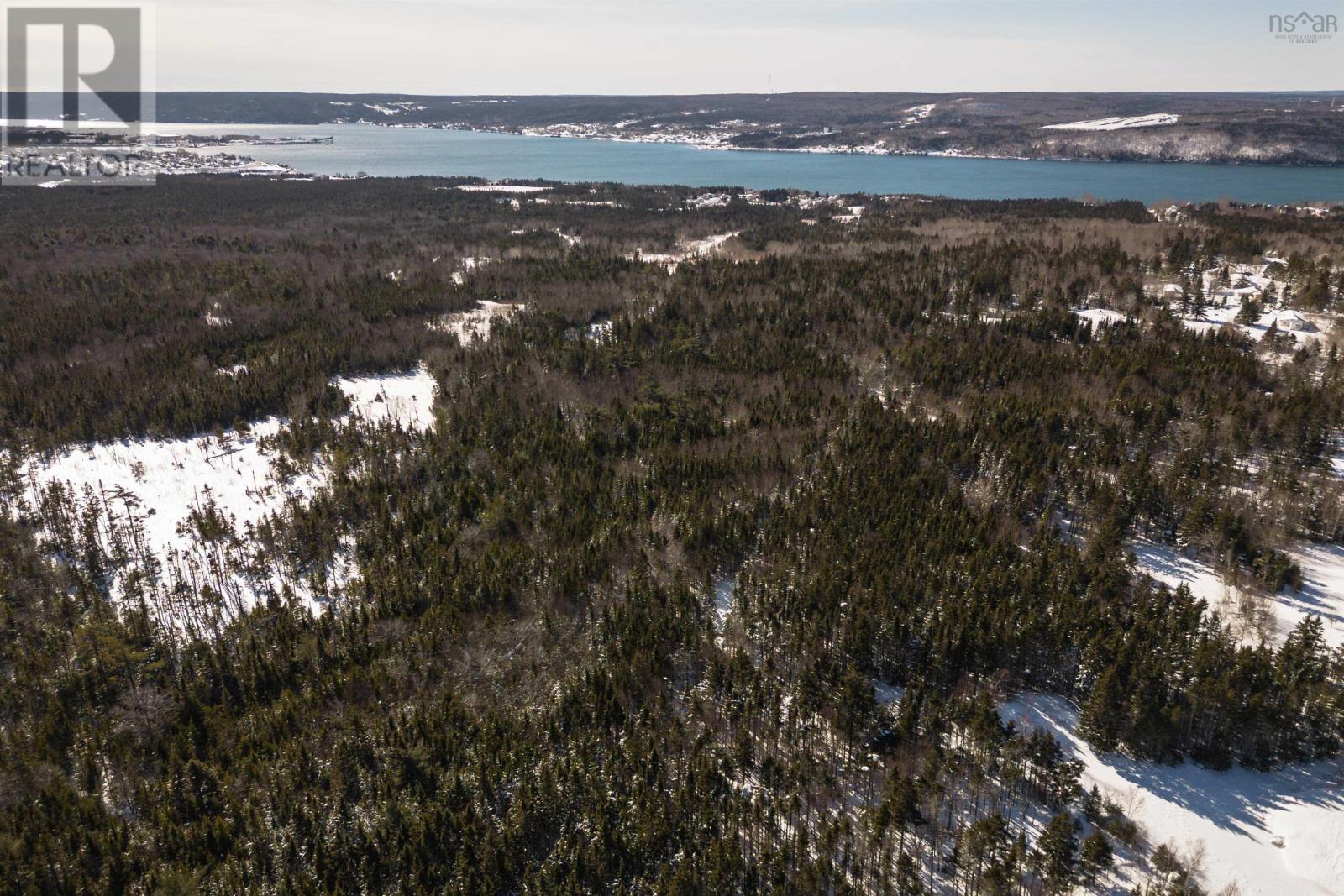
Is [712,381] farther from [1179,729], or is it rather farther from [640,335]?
[1179,729]

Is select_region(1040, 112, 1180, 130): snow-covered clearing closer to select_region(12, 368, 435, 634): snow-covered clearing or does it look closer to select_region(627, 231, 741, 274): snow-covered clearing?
select_region(627, 231, 741, 274): snow-covered clearing

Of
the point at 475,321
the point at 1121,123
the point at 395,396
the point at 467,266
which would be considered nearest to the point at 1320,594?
the point at 395,396

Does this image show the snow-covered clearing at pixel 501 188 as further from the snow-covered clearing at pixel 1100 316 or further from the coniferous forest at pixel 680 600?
the snow-covered clearing at pixel 1100 316

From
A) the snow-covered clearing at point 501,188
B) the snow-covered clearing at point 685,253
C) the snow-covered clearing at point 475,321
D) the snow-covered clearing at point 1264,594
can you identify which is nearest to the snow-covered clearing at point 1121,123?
the snow-covered clearing at point 501,188

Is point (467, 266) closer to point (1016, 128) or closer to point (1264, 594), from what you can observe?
point (1264, 594)

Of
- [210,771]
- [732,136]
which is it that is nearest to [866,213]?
[210,771]

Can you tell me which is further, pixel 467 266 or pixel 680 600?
pixel 467 266
